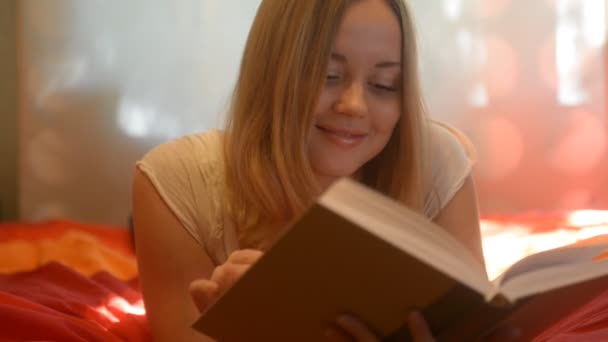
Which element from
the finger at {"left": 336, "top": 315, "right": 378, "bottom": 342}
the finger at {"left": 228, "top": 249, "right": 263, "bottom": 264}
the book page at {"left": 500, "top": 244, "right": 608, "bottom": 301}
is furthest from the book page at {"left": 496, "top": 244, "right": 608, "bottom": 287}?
the finger at {"left": 228, "top": 249, "right": 263, "bottom": 264}

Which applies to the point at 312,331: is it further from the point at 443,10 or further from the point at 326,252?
the point at 443,10

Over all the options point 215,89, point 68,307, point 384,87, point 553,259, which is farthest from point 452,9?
point 553,259

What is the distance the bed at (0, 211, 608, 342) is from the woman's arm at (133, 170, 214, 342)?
0.09m

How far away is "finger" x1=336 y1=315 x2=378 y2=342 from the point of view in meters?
0.55

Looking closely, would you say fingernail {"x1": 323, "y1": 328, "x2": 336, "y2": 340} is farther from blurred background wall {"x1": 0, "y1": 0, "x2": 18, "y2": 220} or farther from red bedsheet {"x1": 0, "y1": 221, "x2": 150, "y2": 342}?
blurred background wall {"x1": 0, "y1": 0, "x2": 18, "y2": 220}

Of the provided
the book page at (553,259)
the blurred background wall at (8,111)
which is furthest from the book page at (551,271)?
the blurred background wall at (8,111)

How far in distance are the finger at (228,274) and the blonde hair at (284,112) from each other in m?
0.31

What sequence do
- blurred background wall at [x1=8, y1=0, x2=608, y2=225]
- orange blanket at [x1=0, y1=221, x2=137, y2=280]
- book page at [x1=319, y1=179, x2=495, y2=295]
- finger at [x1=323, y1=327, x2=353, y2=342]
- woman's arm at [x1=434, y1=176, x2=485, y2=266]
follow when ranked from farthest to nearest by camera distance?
blurred background wall at [x1=8, y1=0, x2=608, y2=225] < orange blanket at [x1=0, y1=221, x2=137, y2=280] < woman's arm at [x1=434, y1=176, x2=485, y2=266] < finger at [x1=323, y1=327, x2=353, y2=342] < book page at [x1=319, y1=179, x2=495, y2=295]

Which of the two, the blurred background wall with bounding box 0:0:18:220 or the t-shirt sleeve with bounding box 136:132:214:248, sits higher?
the blurred background wall with bounding box 0:0:18:220

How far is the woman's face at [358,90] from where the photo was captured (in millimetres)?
913

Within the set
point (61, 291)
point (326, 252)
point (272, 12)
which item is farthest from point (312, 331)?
point (61, 291)

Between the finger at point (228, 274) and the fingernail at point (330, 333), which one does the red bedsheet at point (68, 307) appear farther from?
the fingernail at point (330, 333)

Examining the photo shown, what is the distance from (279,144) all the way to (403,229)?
0.44m

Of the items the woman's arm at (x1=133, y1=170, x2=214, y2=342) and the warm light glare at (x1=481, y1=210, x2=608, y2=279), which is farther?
the warm light glare at (x1=481, y1=210, x2=608, y2=279)
